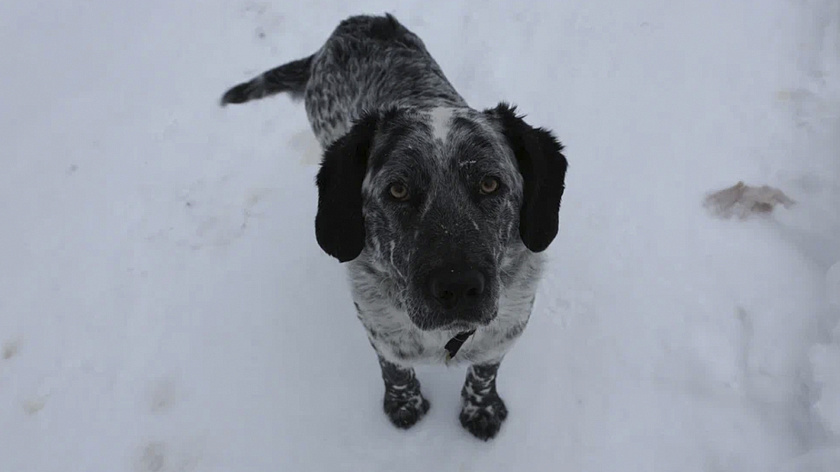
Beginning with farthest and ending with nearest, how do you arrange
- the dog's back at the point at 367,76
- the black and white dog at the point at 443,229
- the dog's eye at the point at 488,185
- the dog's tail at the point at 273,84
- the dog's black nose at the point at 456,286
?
the dog's tail at the point at 273,84
the dog's back at the point at 367,76
the dog's eye at the point at 488,185
the black and white dog at the point at 443,229
the dog's black nose at the point at 456,286

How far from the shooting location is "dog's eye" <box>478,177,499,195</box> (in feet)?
7.52

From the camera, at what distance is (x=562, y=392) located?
3109mm

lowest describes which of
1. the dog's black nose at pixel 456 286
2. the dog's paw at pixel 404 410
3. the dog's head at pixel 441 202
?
the dog's paw at pixel 404 410

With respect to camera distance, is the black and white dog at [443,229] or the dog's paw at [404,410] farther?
the dog's paw at [404,410]

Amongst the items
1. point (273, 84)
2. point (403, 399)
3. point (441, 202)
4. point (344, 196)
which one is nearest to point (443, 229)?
point (441, 202)

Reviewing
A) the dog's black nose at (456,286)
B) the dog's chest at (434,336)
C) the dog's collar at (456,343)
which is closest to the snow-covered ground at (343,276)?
the dog's chest at (434,336)

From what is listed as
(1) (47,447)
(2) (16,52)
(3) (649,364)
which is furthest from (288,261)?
(2) (16,52)

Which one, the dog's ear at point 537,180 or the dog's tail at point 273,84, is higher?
the dog's tail at point 273,84

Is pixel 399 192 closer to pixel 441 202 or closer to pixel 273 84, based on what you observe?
pixel 441 202

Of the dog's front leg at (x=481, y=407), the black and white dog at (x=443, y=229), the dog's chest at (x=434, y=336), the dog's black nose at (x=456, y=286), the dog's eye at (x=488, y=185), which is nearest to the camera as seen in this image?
the dog's black nose at (x=456, y=286)

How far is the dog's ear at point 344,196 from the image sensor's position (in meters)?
2.40

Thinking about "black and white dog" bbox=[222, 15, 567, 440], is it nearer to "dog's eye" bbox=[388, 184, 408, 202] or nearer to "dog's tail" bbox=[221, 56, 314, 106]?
"dog's eye" bbox=[388, 184, 408, 202]

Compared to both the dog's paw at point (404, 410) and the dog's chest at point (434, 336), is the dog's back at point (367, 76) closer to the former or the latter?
the dog's chest at point (434, 336)

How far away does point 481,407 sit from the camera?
2959 mm
